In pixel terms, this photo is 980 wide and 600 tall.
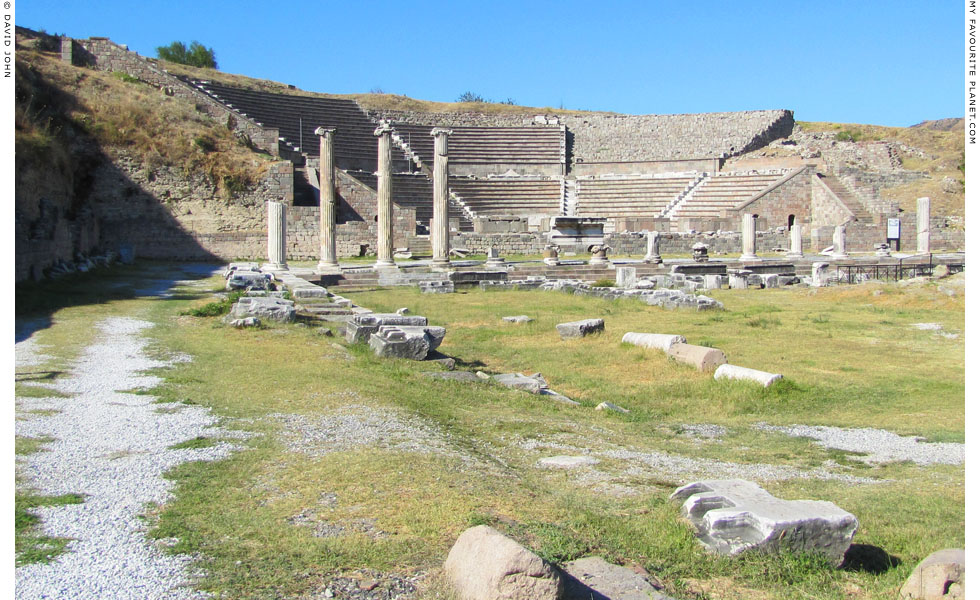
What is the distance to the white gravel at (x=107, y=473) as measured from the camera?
3598 millimetres

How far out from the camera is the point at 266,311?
1259cm

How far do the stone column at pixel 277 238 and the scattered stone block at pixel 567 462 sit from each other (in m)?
18.1

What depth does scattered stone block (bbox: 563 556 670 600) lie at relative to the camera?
11.9ft

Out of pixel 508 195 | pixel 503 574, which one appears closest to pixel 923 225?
pixel 508 195

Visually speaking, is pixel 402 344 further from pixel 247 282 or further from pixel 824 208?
pixel 824 208

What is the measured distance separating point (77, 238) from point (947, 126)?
75746 mm

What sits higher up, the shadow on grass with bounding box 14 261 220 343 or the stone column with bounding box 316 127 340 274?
the stone column with bounding box 316 127 340 274

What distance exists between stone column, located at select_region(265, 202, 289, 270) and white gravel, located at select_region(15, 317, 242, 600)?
14.3 m

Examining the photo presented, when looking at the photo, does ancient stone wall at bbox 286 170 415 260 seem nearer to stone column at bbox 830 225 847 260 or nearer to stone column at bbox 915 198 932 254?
stone column at bbox 830 225 847 260

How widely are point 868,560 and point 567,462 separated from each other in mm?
2163

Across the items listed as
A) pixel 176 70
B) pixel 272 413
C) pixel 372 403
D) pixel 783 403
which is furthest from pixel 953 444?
pixel 176 70

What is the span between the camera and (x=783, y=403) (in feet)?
29.8

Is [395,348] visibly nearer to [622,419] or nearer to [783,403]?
[622,419]

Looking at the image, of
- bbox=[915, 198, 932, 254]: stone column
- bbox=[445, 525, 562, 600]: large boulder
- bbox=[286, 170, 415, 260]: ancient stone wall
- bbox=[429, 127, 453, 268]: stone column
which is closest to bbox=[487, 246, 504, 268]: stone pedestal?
bbox=[429, 127, 453, 268]: stone column
